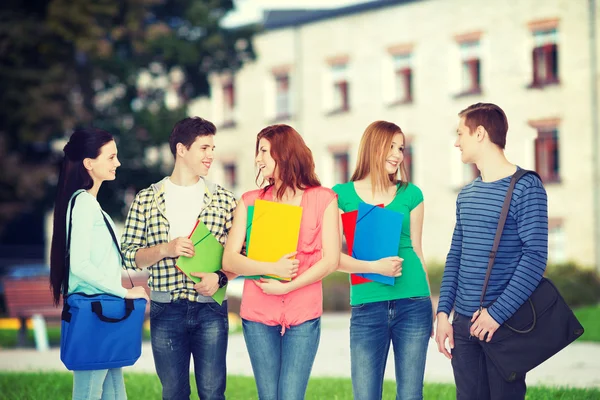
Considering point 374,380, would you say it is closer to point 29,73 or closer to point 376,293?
point 376,293

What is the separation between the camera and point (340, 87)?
117ft

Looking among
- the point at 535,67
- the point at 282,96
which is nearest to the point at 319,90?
the point at 282,96

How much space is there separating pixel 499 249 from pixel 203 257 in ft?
5.38

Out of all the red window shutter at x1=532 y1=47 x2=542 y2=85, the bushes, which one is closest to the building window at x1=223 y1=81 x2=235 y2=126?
the red window shutter at x1=532 y1=47 x2=542 y2=85

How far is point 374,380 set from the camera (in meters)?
5.50

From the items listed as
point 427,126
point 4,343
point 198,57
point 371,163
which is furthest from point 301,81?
point 371,163

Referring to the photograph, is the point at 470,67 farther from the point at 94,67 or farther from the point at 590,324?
the point at 590,324

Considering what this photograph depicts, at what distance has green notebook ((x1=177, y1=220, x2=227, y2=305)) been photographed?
5.32 meters

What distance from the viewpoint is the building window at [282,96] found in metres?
37.5

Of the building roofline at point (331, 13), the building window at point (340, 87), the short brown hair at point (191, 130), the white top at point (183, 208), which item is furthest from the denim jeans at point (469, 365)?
the building window at point (340, 87)

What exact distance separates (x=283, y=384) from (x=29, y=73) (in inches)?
724

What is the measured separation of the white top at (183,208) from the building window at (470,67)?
2661 cm

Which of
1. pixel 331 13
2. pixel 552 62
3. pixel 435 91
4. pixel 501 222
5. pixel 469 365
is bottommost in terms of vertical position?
pixel 469 365

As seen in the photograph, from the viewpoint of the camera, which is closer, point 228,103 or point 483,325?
point 483,325
